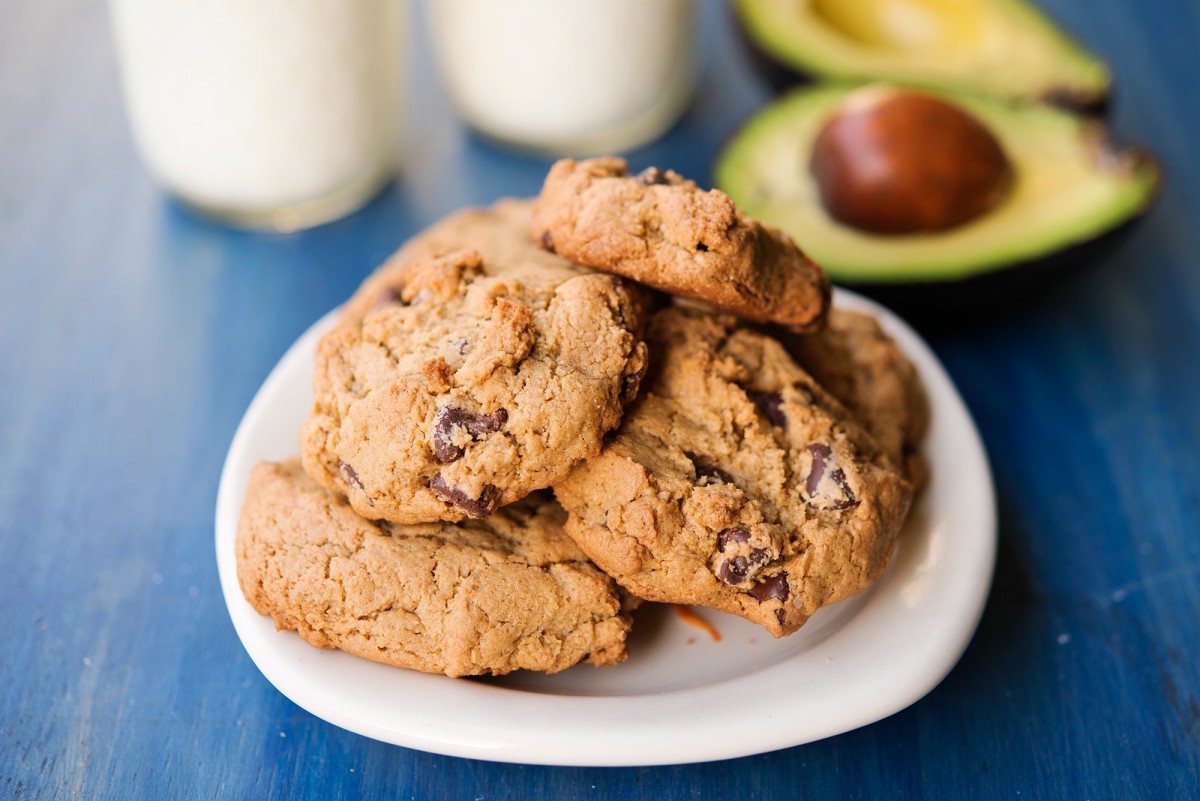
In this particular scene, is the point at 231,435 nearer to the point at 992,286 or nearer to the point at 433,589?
the point at 433,589

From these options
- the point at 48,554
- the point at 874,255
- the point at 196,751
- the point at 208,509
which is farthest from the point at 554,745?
the point at 874,255

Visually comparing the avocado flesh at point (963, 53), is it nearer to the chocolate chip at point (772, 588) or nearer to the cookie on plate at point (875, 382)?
the cookie on plate at point (875, 382)

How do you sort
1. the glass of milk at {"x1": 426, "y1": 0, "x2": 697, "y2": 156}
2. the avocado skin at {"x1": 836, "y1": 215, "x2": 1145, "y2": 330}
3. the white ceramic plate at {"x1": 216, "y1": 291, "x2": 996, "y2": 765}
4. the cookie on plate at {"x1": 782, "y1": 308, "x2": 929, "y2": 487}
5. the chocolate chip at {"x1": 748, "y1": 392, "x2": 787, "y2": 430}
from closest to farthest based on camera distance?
1. the white ceramic plate at {"x1": 216, "y1": 291, "x2": 996, "y2": 765}
2. the chocolate chip at {"x1": 748, "y1": 392, "x2": 787, "y2": 430}
3. the cookie on plate at {"x1": 782, "y1": 308, "x2": 929, "y2": 487}
4. the avocado skin at {"x1": 836, "y1": 215, "x2": 1145, "y2": 330}
5. the glass of milk at {"x1": 426, "y1": 0, "x2": 697, "y2": 156}

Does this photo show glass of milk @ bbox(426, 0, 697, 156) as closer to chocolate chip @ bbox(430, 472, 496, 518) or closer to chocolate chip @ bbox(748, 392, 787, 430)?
chocolate chip @ bbox(748, 392, 787, 430)

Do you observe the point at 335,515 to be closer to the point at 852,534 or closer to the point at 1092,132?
the point at 852,534

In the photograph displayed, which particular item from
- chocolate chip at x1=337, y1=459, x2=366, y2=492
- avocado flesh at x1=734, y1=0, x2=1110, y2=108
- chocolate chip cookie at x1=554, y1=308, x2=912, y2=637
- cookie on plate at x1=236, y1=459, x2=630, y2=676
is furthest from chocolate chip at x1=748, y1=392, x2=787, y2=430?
avocado flesh at x1=734, y1=0, x2=1110, y2=108
